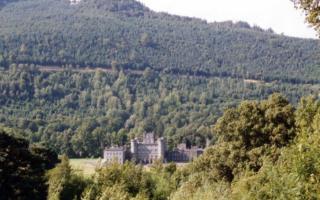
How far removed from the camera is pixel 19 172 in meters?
28.5

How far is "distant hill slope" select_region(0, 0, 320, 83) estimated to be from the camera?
157 metres

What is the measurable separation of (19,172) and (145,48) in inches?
6082

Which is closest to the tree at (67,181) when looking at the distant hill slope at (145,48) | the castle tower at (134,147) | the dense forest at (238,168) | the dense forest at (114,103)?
the dense forest at (238,168)

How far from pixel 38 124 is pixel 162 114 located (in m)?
36.3

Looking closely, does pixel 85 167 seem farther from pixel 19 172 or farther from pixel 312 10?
pixel 312 10

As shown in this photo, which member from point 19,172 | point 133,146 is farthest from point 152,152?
point 19,172

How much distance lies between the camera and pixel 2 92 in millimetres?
116375

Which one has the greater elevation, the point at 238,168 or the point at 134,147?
the point at 238,168

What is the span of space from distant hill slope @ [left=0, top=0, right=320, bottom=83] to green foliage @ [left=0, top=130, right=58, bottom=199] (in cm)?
11397

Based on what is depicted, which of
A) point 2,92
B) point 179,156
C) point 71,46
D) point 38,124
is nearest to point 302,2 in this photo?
point 179,156

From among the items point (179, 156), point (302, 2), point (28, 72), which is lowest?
point (179, 156)

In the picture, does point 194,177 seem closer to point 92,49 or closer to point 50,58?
point 50,58

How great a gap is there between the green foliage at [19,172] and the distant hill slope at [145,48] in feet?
374

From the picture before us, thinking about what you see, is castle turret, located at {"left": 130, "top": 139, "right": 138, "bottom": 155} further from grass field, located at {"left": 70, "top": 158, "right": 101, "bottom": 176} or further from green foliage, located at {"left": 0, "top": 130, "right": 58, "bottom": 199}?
green foliage, located at {"left": 0, "top": 130, "right": 58, "bottom": 199}
